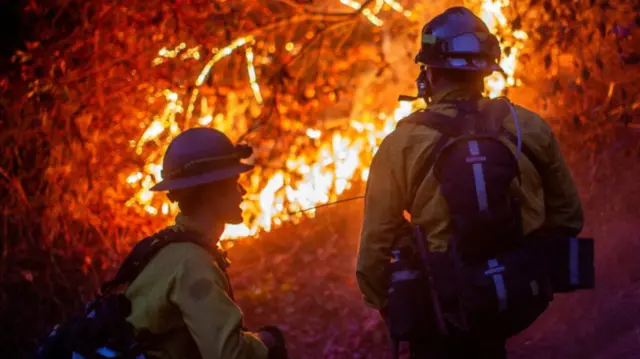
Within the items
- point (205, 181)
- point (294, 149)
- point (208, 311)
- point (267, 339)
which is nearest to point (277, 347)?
point (267, 339)

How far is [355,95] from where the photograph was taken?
10.1 m

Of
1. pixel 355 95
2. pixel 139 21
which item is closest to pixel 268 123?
pixel 139 21

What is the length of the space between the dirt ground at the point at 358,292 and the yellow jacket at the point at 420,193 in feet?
8.71

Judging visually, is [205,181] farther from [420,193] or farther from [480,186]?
[480,186]

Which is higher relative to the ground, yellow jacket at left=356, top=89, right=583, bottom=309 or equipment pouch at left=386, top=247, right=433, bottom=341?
yellow jacket at left=356, top=89, right=583, bottom=309

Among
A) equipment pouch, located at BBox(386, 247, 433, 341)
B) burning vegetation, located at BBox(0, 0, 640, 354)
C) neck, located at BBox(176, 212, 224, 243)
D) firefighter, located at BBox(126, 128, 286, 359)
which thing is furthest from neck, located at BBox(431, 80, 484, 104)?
burning vegetation, located at BBox(0, 0, 640, 354)

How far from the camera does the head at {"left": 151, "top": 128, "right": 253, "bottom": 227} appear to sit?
10.0ft

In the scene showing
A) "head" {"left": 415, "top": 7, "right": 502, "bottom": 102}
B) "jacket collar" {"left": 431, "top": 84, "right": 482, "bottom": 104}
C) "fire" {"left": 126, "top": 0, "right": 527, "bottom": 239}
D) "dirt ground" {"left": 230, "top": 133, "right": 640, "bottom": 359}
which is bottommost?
"dirt ground" {"left": 230, "top": 133, "right": 640, "bottom": 359}

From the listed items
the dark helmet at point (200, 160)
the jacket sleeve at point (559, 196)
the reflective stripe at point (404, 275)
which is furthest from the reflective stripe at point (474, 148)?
the dark helmet at point (200, 160)

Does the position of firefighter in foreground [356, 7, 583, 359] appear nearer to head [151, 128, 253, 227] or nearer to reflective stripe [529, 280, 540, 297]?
reflective stripe [529, 280, 540, 297]

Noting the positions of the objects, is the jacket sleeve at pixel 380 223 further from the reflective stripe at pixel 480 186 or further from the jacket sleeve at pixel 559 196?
the jacket sleeve at pixel 559 196

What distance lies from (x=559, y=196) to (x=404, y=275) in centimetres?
84

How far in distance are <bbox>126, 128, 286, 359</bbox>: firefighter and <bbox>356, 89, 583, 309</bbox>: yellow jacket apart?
0.60m

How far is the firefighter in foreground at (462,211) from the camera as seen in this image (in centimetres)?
318
